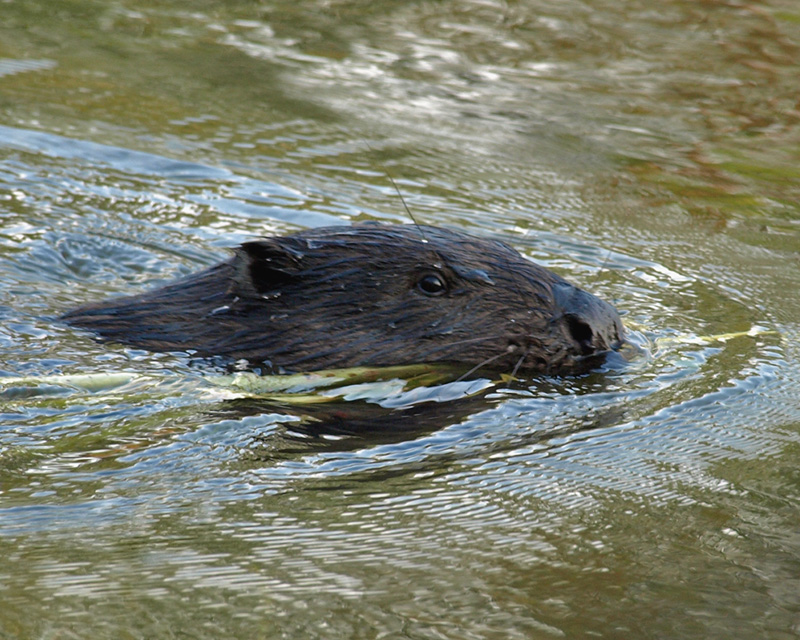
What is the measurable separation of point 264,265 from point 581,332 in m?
1.12

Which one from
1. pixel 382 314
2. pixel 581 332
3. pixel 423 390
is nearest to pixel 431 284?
pixel 382 314

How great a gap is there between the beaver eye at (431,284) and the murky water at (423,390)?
38 centimetres

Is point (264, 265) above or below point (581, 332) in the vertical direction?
above

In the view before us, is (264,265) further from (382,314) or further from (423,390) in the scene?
(423,390)

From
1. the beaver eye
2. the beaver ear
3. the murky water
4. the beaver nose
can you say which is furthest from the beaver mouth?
the beaver ear

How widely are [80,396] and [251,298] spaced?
69cm

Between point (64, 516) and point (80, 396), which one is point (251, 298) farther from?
point (64, 516)

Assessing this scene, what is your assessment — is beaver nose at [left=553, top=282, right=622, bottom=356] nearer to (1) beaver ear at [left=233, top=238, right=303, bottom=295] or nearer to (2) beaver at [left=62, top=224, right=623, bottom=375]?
(2) beaver at [left=62, top=224, right=623, bottom=375]

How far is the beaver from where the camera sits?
3.84m

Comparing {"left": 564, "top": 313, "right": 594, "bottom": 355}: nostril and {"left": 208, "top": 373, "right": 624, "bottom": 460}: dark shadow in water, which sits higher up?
{"left": 564, "top": 313, "right": 594, "bottom": 355}: nostril

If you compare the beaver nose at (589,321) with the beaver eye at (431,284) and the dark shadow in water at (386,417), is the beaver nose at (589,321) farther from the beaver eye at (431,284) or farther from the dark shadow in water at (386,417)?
the beaver eye at (431,284)

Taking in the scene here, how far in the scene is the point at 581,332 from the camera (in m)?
3.88

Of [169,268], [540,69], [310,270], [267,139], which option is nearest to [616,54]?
[540,69]

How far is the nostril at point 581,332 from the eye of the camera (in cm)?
385
